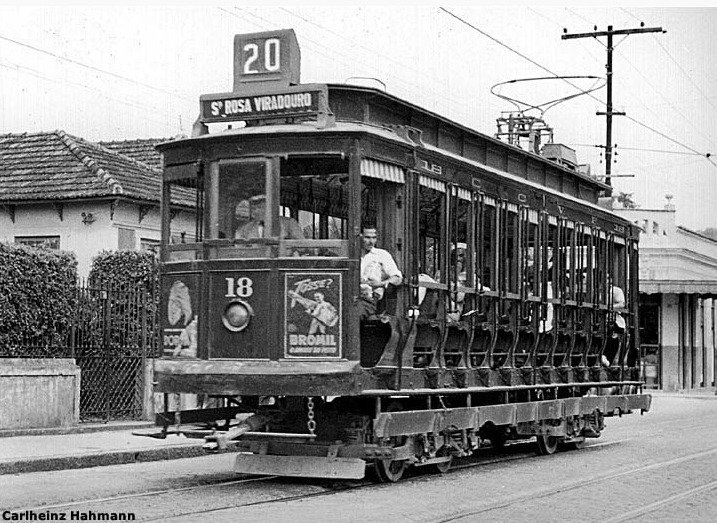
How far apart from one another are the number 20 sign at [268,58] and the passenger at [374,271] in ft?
5.74

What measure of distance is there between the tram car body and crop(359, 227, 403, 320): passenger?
187 millimetres

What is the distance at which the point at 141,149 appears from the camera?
29062 mm

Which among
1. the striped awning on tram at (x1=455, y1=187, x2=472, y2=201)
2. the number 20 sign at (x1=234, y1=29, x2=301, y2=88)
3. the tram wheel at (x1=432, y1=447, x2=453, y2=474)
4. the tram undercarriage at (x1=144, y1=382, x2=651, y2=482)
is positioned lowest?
the tram wheel at (x1=432, y1=447, x2=453, y2=474)

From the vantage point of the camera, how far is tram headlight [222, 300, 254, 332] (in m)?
11.7

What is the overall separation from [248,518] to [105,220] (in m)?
13.9

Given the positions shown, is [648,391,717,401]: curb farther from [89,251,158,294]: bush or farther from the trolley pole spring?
the trolley pole spring

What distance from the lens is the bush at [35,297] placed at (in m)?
16.3

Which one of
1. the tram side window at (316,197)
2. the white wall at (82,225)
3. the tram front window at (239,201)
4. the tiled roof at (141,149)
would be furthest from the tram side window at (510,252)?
the tiled roof at (141,149)

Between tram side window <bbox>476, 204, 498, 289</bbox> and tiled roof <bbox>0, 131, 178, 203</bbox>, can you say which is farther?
tiled roof <bbox>0, 131, 178, 203</bbox>

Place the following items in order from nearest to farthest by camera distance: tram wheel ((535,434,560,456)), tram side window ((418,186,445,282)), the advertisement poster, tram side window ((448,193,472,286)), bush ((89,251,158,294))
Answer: the advertisement poster
tram side window ((418,186,445,282))
tram side window ((448,193,472,286))
tram wheel ((535,434,560,456))
bush ((89,251,158,294))

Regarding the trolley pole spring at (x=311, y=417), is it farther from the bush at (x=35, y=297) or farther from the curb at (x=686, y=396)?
the curb at (x=686, y=396)

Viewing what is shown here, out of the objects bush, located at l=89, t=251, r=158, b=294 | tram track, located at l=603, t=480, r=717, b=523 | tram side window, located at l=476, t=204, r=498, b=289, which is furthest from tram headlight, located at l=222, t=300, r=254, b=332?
bush, located at l=89, t=251, r=158, b=294

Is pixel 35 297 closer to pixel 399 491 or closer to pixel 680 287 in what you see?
pixel 399 491

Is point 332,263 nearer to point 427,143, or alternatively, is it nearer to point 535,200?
point 427,143
